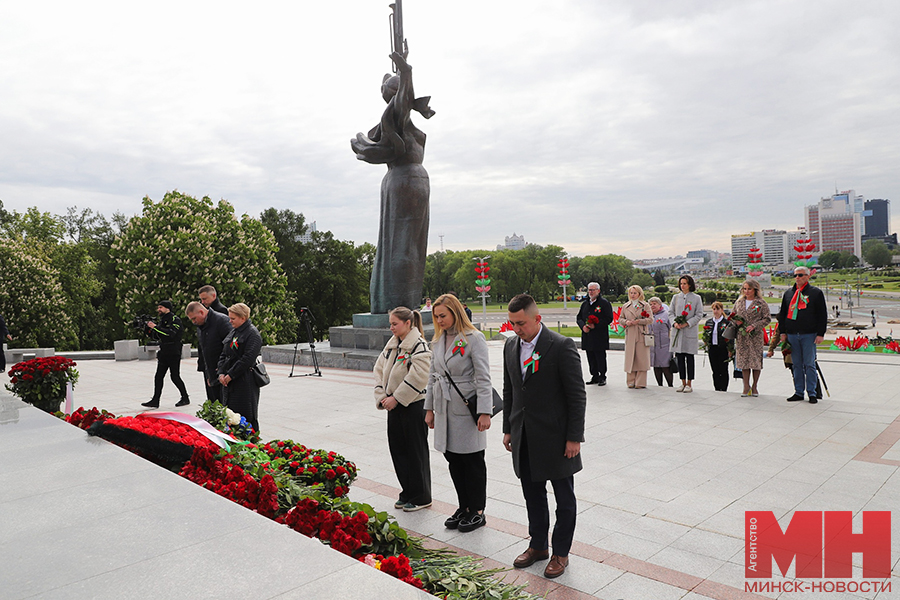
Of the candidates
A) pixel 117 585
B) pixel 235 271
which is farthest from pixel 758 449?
pixel 235 271

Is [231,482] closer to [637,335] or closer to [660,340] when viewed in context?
[637,335]

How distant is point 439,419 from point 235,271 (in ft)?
77.2

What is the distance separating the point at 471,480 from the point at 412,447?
65 cm

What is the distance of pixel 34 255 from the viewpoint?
29.7 meters

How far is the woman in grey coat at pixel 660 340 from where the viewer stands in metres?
10.2

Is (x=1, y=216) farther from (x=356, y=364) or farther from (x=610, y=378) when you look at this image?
(x=610, y=378)

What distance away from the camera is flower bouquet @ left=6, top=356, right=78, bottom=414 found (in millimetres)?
7266

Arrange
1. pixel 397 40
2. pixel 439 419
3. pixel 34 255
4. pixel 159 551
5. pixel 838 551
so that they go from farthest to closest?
pixel 34 255 < pixel 397 40 < pixel 439 419 < pixel 838 551 < pixel 159 551

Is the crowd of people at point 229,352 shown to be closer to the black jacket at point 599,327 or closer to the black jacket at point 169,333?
the black jacket at point 169,333

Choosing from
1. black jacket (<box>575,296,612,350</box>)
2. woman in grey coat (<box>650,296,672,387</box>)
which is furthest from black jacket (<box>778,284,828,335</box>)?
black jacket (<box>575,296,612,350</box>)

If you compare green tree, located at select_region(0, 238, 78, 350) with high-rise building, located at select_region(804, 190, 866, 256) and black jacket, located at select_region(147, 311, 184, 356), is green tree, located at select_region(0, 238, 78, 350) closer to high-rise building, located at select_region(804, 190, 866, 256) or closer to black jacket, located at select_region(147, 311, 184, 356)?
black jacket, located at select_region(147, 311, 184, 356)

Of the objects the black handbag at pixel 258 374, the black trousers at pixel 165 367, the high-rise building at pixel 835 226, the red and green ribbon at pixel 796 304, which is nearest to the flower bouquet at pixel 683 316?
the red and green ribbon at pixel 796 304

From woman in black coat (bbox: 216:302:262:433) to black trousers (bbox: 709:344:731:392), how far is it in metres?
7.23

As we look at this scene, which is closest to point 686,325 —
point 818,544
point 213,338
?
point 818,544
